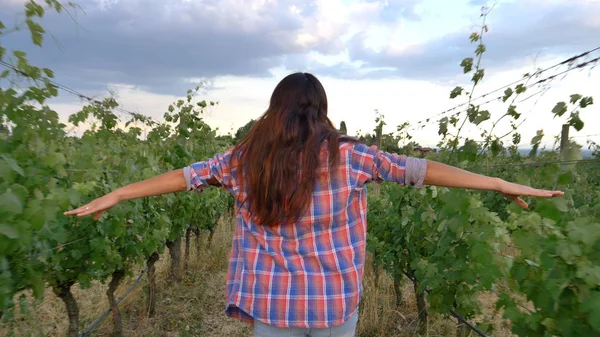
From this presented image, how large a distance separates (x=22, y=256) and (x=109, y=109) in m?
1.32

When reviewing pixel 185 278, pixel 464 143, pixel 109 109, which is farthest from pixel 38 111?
pixel 185 278

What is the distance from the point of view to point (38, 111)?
216cm

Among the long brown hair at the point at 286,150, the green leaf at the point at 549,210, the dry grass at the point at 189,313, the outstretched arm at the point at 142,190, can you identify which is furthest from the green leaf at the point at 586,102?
the dry grass at the point at 189,313

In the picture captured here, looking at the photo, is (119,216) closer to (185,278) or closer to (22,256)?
(22,256)

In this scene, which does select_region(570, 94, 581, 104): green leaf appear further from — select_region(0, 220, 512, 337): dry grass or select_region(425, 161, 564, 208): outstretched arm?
select_region(0, 220, 512, 337): dry grass

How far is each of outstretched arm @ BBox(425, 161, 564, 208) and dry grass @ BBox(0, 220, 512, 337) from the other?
244cm

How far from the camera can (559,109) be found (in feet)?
6.05

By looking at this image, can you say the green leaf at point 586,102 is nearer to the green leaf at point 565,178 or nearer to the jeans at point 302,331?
the green leaf at point 565,178

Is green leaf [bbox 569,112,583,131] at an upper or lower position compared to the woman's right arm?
upper

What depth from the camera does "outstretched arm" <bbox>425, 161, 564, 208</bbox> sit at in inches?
65.2

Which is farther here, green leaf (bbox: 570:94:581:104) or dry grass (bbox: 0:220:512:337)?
dry grass (bbox: 0:220:512:337)

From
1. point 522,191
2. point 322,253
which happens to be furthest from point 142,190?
point 522,191

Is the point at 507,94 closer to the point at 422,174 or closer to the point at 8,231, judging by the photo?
the point at 422,174

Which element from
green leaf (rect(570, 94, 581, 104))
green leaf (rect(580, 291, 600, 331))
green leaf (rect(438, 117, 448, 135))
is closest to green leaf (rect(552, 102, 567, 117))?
green leaf (rect(570, 94, 581, 104))
